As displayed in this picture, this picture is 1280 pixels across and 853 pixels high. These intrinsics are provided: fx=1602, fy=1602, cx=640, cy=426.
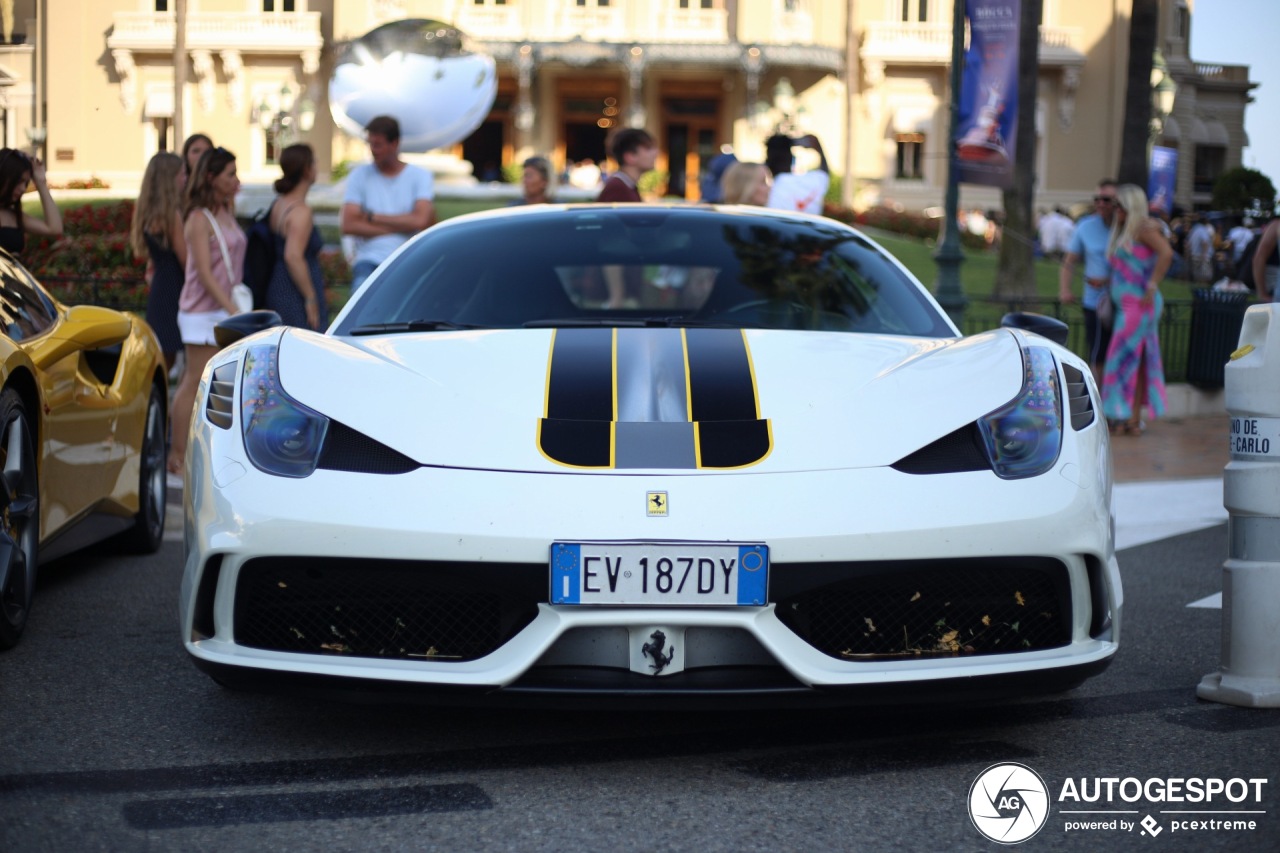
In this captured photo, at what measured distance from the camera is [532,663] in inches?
117

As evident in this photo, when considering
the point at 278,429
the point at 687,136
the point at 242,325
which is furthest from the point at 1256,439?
the point at 687,136

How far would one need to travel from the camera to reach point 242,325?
4.07m

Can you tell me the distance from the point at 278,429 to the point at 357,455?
0.22 meters

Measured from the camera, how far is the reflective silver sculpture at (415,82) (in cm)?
2338

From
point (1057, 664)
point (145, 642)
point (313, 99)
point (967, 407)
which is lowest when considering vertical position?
point (145, 642)

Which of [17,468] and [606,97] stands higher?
[606,97]

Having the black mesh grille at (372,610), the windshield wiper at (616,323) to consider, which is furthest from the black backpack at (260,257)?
the black mesh grille at (372,610)

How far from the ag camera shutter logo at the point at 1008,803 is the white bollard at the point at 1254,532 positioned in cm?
87

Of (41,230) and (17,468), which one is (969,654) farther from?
(41,230)

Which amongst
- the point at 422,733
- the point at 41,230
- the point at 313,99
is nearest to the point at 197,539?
the point at 422,733

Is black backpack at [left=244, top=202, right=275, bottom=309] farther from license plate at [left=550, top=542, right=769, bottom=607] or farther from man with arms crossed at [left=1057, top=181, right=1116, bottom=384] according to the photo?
man with arms crossed at [left=1057, top=181, right=1116, bottom=384]

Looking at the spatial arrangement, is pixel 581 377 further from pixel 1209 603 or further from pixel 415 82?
pixel 415 82

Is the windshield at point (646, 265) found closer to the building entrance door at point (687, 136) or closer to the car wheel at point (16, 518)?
the car wheel at point (16, 518)

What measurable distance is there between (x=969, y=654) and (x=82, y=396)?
3.05 metres
